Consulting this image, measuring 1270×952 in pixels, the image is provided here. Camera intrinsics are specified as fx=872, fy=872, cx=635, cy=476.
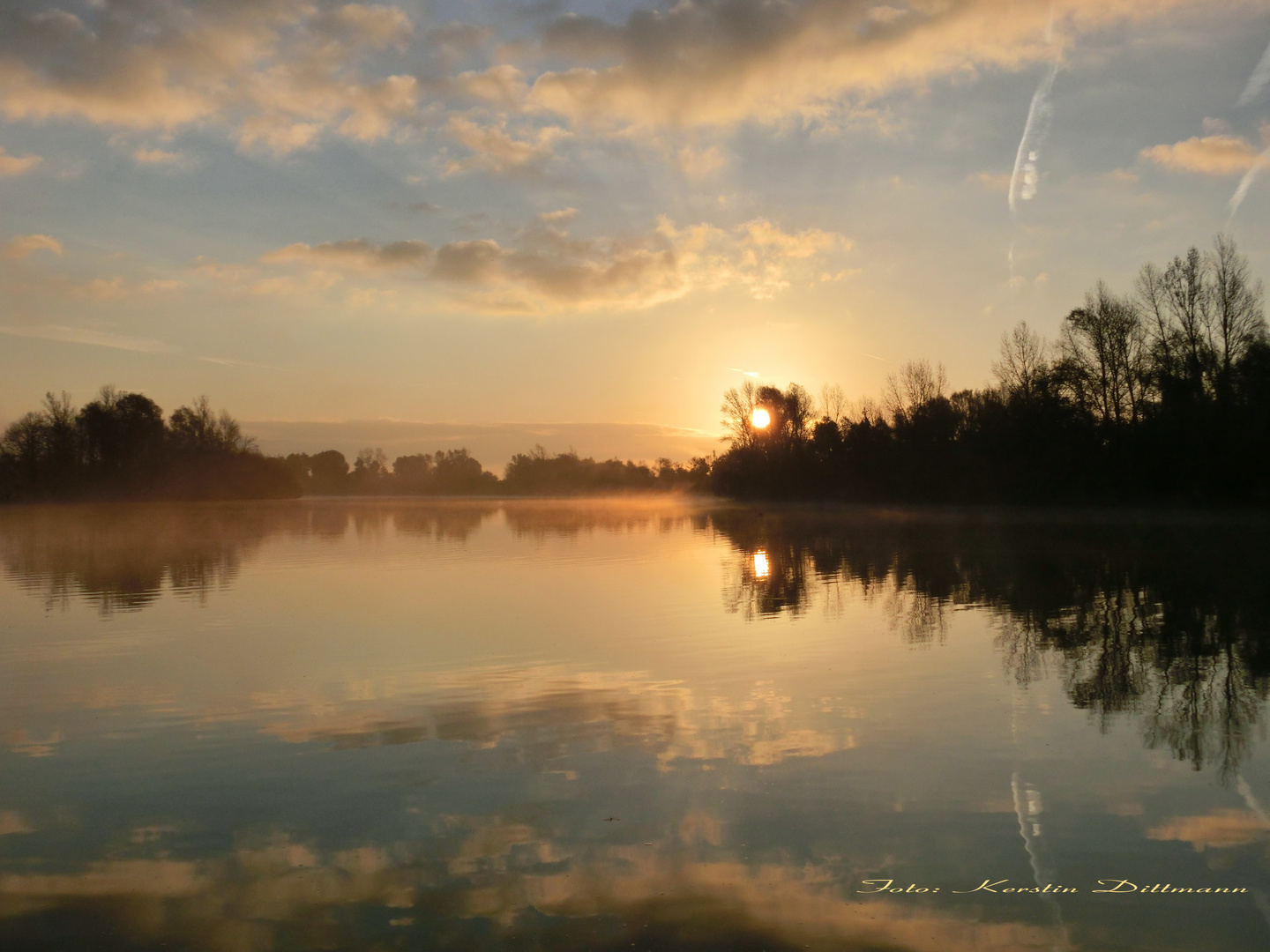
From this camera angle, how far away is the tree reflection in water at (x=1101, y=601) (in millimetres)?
8758

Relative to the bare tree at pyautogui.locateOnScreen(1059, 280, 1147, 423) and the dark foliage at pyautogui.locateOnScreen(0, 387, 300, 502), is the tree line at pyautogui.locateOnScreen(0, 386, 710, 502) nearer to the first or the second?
the dark foliage at pyautogui.locateOnScreen(0, 387, 300, 502)

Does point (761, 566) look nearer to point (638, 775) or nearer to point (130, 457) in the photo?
point (638, 775)

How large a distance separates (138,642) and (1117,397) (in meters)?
58.9

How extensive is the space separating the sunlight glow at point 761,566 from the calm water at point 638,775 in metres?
5.82

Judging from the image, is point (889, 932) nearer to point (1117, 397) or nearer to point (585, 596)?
point (585, 596)

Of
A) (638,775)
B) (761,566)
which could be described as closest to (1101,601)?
(761,566)

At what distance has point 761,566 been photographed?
2452 centimetres

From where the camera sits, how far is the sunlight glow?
22130 millimetres

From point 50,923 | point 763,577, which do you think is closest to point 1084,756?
point 50,923

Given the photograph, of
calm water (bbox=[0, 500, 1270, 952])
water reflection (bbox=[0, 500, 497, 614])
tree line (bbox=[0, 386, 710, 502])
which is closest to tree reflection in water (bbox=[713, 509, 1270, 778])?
calm water (bbox=[0, 500, 1270, 952])

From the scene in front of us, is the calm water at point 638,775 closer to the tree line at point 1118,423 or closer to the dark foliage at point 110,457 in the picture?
the tree line at point 1118,423

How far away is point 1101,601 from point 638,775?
12417 millimetres

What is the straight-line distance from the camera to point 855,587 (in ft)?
61.7

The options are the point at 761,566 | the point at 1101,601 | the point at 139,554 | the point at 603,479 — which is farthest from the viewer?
the point at 603,479
